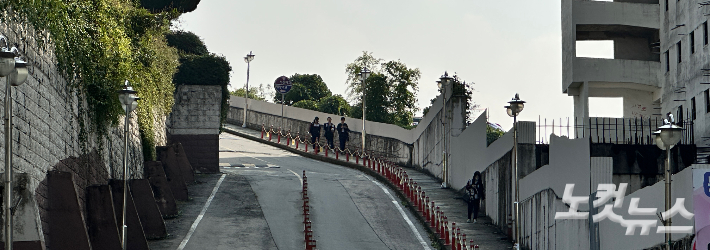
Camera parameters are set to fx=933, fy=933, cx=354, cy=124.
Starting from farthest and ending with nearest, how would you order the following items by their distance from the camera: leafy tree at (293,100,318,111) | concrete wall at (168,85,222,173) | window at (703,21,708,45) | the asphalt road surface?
leafy tree at (293,100,318,111)
concrete wall at (168,85,222,173)
window at (703,21,708,45)
the asphalt road surface

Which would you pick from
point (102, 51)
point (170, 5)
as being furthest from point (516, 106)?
point (170, 5)

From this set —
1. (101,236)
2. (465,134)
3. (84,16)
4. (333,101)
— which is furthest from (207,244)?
(333,101)

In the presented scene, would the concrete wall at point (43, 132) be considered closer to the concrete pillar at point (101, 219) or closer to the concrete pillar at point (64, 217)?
the concrete pillar at point (64, 217)

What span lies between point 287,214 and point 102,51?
23.7 ft

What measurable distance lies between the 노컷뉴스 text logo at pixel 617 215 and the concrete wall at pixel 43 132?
1080 cm

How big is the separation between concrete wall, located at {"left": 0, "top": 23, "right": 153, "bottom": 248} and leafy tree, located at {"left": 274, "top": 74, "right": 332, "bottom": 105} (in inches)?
1801

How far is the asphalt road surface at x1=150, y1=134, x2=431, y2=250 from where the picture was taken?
23.7 meters

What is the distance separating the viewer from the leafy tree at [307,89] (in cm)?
6944

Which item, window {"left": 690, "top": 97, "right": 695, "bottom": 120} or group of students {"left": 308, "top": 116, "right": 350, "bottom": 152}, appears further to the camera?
group of students {"left": 308, "top": 116, "right": 350, "bottom": 152}

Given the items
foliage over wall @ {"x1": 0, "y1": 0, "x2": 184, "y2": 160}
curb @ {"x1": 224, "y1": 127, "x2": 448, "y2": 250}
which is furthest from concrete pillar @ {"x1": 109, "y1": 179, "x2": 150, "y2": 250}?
curb @ {"x1": 224, "y1": 127, "x2": 448, "y2": 250}

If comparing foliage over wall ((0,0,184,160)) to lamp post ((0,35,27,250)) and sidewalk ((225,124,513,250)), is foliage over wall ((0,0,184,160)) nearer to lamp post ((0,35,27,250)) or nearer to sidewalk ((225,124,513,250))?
lamp post ((0,35,27,250))

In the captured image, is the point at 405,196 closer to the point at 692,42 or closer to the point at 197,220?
the point at 197,220

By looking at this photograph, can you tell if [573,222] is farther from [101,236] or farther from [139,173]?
[139,173]

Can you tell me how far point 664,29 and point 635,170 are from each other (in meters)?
12.8
